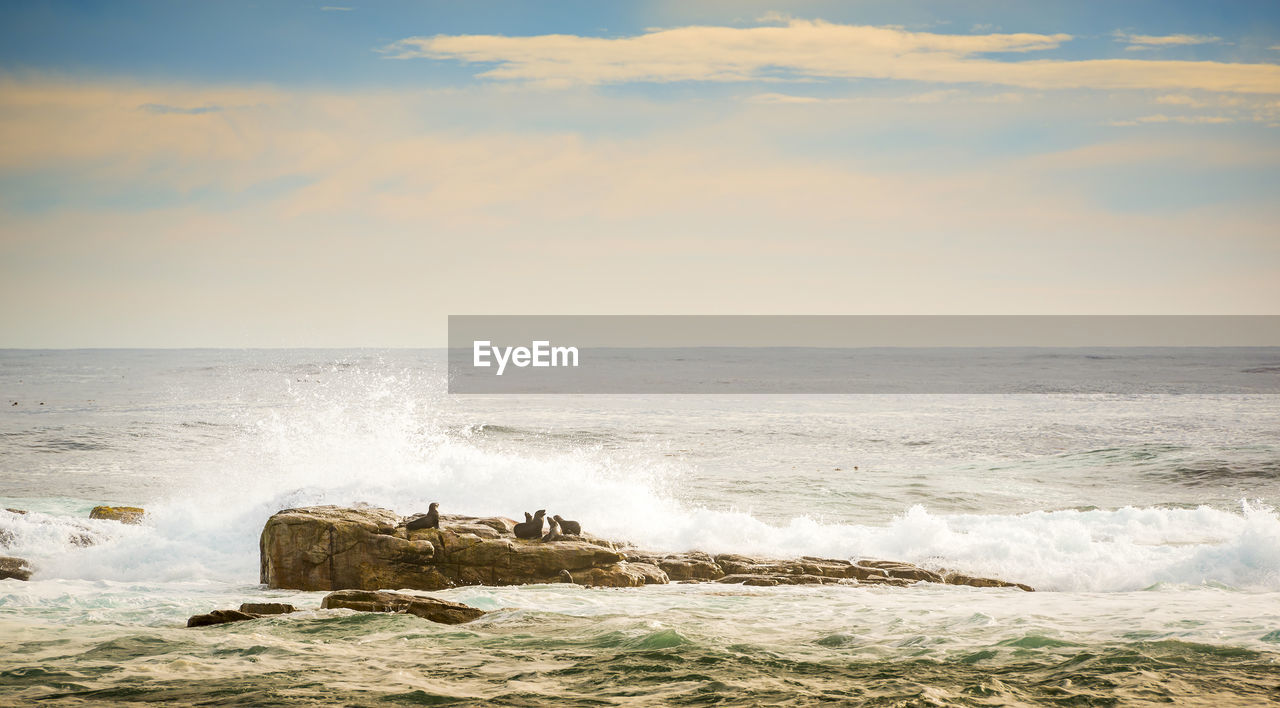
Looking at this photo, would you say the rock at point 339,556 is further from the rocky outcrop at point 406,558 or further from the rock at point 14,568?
the rock at point 14,568

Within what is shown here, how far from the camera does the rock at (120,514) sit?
18062 millimetres

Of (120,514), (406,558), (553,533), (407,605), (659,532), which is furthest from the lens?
(120,514)

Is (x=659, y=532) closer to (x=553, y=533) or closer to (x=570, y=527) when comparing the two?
(x=570, y=527)

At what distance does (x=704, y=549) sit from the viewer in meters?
16.1

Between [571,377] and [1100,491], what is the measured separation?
57361 mm

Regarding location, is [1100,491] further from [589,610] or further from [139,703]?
[139,703]

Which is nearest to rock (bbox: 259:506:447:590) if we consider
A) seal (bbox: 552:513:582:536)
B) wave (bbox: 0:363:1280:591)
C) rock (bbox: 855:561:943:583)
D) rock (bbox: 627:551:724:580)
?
wave (bbox: 0:363:1280:591)

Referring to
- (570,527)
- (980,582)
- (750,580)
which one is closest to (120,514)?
(570,527)

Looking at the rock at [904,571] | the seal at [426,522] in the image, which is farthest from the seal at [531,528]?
the rock at [904,571]

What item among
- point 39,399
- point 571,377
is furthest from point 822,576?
point 571,377

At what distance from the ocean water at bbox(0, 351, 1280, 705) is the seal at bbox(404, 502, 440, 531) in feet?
5.69

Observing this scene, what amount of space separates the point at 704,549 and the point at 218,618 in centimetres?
824

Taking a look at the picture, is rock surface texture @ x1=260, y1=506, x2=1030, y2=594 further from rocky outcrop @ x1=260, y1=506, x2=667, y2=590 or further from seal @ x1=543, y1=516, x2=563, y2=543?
seal @ x1=543, y1=516, x2=563, y2=543

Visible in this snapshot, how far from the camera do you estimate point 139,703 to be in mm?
7379
